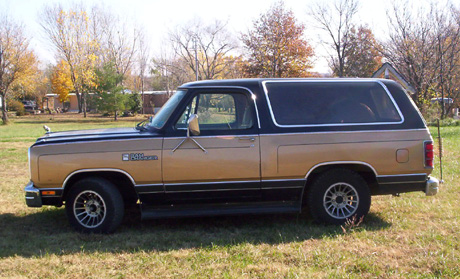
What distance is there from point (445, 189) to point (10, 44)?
1500 inches

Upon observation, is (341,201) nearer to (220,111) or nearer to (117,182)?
(220,111)

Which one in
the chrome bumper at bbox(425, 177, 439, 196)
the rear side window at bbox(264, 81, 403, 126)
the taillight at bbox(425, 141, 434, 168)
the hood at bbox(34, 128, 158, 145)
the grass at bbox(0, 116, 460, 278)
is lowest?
the grass at bbox(0, 116, 460, 278)

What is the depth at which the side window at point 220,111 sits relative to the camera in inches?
221

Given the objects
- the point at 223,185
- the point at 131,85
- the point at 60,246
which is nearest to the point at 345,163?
the point at 223,185

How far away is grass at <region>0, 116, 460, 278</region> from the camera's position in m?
4.27

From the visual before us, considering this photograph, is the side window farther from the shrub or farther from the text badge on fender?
the shrub

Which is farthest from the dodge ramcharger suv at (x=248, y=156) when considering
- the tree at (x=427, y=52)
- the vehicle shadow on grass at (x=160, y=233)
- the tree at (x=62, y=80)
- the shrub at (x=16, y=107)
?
the shrub at (x=16, y=107)

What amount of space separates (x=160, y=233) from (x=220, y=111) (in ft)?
5.97

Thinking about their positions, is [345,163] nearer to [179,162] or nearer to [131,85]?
[179,162]

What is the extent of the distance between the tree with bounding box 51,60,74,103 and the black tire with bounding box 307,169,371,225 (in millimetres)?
47553

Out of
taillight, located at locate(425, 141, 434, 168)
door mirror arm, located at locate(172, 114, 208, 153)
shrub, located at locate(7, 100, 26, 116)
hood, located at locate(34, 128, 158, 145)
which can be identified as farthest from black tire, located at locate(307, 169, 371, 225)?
shrub, located at locate(7, 100, 26, 116)

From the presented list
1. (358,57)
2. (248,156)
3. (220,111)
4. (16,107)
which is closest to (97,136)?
(220,111)

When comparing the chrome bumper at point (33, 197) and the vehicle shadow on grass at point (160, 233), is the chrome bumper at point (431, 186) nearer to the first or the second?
the vehicle shadow on grass at point (160, 233)

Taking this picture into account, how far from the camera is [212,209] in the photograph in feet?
17.9
